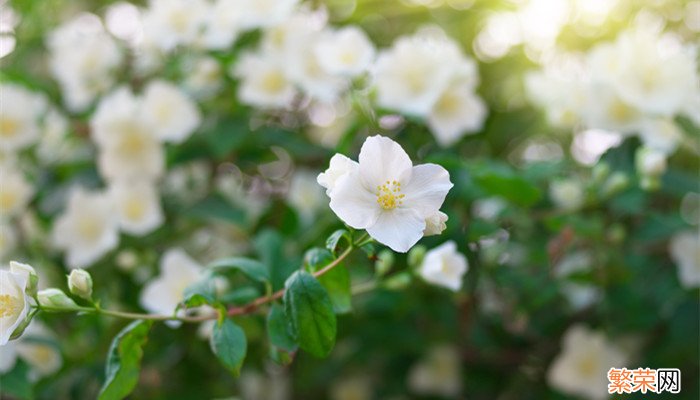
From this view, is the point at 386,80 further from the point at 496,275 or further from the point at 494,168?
the point at 496,275

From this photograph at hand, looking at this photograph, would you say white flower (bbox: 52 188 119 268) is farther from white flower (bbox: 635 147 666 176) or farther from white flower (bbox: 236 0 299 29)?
white flower (bbox: 635 147 666 176)

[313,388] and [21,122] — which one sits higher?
[21,122]

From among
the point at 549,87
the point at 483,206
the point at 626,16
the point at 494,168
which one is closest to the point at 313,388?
the point at 483,206

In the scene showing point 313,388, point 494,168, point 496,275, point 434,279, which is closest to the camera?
point 434,279

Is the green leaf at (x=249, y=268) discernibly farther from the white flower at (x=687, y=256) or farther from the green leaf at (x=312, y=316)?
the white flower at (x=687, y=256)

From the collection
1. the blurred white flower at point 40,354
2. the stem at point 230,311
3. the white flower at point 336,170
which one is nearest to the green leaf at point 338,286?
the stem at point 230,311

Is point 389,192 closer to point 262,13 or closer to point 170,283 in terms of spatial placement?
point 170,283

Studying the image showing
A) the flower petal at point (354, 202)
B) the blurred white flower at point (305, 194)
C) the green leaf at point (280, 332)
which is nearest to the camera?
the flower petal at point (354, 202)
